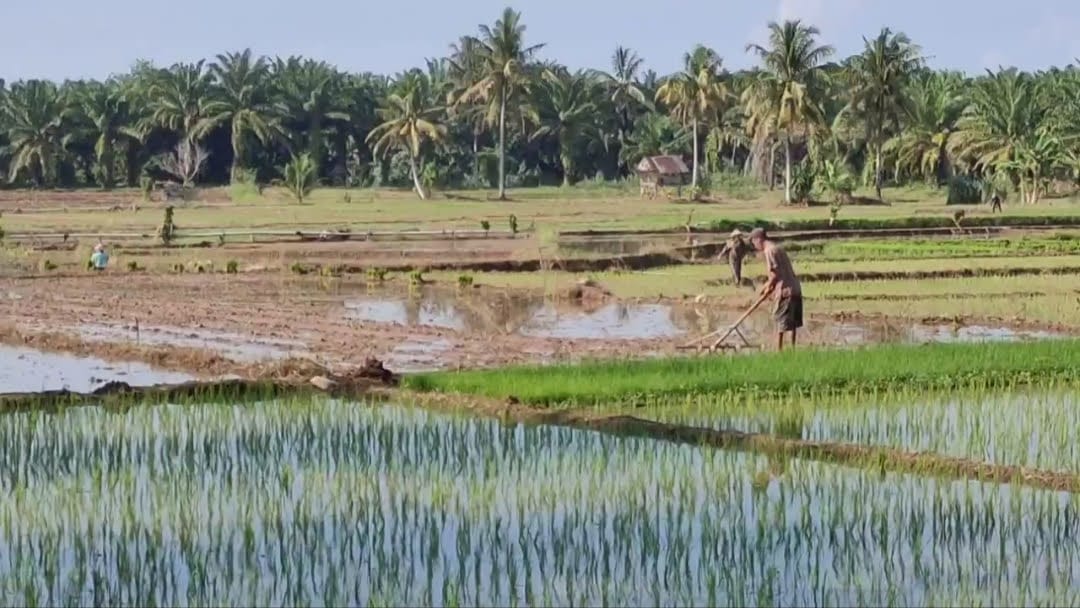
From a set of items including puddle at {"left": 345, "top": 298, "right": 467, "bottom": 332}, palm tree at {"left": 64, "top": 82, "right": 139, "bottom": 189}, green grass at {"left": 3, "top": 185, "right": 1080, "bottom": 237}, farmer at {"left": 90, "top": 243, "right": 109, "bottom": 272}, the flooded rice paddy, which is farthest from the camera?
palm tree at {"left": 64, "top": 82, "right": 139, "bottom": 189}

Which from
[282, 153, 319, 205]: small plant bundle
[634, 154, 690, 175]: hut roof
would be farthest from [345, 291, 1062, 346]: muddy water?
[634, 154, 690, 175]: hut roof

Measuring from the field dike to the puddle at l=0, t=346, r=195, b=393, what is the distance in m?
1.14

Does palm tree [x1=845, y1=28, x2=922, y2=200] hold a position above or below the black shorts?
above

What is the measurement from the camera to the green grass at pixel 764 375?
398 inches

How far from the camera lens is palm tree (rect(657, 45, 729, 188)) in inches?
1841

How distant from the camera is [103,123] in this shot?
164 ft

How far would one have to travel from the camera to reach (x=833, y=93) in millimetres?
48844

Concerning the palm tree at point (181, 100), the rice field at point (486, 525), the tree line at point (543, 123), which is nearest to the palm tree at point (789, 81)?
the tree line at point (543, 123)

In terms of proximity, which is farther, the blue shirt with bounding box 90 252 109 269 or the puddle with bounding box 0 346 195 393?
the blue shirt with bounding box 90 252 109 269

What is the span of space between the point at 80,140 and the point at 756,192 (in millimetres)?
21484

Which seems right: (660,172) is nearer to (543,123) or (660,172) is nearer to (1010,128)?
(543,123)

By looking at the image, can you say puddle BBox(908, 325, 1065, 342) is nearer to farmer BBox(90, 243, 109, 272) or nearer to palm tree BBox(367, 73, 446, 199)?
farmer BBox(90, 243, 109, 272)

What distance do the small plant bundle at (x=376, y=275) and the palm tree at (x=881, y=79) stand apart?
23332 millimetres

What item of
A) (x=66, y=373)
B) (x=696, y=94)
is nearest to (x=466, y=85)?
(x=696, y=94)
